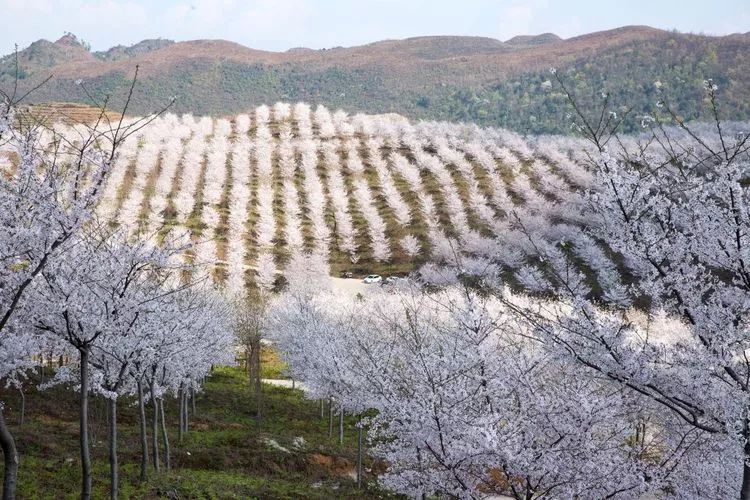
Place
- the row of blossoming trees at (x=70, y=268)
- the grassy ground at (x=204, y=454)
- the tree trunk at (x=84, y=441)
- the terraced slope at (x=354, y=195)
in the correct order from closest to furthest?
the row of blossoming trees at (x=70, y=268)
the tree trunk at (x=84, y=441)
the grassy ground at (x=204, y=454)
the terraced slope at (x=354, y=195)

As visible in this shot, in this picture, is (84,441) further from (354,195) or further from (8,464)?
(354,195)

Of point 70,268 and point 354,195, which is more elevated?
point 354,195

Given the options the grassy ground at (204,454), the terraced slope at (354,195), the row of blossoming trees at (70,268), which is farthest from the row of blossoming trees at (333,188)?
A: the row of blossoming trees at (70,268)

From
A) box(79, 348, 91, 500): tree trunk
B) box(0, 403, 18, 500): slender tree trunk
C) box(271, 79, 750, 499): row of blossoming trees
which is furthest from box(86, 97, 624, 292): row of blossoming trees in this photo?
box(0, 403, 18, 500): slender tree trunk

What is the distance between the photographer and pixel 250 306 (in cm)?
3650

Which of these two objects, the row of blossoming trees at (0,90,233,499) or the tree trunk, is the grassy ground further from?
the tree trunk

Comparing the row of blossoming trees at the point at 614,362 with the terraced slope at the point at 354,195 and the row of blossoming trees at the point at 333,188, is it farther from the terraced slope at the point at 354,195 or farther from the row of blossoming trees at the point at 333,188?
the row of blossoming trees at the point at 333,188

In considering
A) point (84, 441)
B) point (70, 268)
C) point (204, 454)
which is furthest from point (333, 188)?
point (84, 441)

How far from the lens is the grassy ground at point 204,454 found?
587 inches

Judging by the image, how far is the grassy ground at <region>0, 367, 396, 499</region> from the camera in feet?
49.0

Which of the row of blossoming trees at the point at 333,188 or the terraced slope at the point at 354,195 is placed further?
the row of blossoming trees at the point at 333,188

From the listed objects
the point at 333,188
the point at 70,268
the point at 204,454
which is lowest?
the point at 204,454

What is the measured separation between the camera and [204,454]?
20719 millimetres

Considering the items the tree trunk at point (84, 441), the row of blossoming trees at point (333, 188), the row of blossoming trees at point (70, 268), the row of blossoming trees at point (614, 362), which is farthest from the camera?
the row of blossoming trees at point (333, 188)
